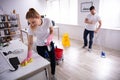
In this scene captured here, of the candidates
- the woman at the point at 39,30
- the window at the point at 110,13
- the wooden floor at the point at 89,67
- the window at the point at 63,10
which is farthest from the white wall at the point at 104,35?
the woman at the point at 39,30

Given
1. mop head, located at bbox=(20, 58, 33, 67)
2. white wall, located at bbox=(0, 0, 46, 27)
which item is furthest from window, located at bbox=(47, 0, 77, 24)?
mop head, located at bbox=(20, 58, 33, 67)

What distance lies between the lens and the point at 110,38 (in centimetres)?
345

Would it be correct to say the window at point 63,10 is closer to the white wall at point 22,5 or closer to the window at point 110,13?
the white wall at point 22,5

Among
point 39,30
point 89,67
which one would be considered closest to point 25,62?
point 39,30

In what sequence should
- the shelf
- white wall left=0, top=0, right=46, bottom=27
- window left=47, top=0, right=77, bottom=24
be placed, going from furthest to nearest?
window left=47, top=0, right=77, bottom=24
white wall left=0, top=0, right=46, bottom=27
the shelf

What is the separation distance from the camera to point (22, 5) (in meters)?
5.16

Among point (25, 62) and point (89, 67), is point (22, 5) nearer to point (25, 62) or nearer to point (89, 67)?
point (89, 67)

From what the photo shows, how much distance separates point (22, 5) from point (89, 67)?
4.68 m

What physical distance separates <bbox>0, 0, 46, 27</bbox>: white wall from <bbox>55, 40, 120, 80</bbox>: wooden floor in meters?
3.71

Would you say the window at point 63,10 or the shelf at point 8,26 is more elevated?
the window at point 63,10

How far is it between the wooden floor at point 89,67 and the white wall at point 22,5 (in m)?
3.71

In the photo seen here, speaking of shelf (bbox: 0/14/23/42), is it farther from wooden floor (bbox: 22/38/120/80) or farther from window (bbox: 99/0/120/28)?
window (bbox: 99/0/120/28)

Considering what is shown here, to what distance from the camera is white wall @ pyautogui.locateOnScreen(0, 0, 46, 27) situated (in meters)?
4.71

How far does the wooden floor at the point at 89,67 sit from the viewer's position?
202 cm
